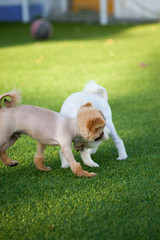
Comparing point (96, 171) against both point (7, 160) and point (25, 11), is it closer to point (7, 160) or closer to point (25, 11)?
point (7, 160)

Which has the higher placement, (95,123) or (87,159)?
(95,123)

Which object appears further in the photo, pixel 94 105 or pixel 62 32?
pixel 62 32

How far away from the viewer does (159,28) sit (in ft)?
38.2

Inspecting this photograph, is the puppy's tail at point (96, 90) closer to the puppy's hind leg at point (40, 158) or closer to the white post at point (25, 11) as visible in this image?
the puppy's hind leg at point (40, 158)

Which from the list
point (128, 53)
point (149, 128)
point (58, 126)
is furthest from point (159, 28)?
point (58, 126)

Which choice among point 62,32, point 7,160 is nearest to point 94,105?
point 7,160

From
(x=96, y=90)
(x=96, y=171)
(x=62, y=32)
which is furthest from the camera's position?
(x=62, y=32)

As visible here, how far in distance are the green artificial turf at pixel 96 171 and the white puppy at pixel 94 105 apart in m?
0.09

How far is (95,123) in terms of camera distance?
2.57 m

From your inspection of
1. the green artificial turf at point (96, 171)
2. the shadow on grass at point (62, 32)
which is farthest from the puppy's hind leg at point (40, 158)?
the shadow on grass at point (62, 32)

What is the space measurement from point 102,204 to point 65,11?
13.9m

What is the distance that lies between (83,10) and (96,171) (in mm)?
12905

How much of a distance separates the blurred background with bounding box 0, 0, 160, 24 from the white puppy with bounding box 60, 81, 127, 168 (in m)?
10.2

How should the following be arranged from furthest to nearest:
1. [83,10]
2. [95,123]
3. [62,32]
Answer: [83,10] → [62,32] → [95,123]
